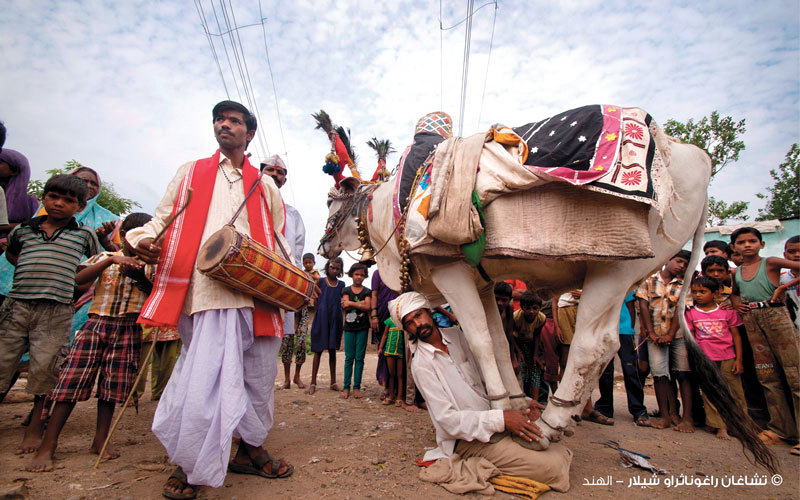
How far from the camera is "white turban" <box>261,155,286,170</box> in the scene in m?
4.39

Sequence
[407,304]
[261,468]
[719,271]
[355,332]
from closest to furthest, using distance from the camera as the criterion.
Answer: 1. [261,468]
2. [407,304]
3. [719,271]
4. [355,332]

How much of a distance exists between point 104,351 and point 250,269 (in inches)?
63.8

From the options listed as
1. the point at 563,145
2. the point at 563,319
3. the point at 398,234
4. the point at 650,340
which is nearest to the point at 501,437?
the point at 398,234

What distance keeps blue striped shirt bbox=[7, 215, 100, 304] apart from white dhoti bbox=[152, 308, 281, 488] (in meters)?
1.30

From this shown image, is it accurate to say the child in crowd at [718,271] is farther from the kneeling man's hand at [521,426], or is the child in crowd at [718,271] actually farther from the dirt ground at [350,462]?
the kneeling man's hand at [521,426]

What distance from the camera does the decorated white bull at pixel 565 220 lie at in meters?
2.38

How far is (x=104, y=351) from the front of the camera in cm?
297

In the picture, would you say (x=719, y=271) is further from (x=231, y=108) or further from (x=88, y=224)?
(x=88, y=224)

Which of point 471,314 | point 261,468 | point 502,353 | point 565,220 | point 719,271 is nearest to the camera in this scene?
point 565,220

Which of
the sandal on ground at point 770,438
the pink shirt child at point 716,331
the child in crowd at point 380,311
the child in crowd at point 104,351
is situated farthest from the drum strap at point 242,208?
the sandal on ground at point 770,438

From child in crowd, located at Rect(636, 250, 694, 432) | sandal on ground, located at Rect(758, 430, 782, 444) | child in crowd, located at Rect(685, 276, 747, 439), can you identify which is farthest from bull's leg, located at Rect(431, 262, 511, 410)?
sandal on ground, located at Rect(758, 430, 782, 444)

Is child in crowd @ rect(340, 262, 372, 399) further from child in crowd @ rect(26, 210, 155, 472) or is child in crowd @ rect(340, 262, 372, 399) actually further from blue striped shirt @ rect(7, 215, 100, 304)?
blue striped shirt @ rect(7, 215, 100, 304)

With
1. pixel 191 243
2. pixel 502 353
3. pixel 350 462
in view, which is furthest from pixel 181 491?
pixel 502 353

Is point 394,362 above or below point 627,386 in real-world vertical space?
above
